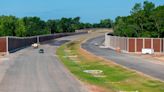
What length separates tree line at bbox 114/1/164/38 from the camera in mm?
119550

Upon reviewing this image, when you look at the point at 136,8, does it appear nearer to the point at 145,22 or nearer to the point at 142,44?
the point at 145,22

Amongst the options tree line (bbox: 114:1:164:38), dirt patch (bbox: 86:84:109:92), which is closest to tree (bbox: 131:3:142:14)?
tree line (bbox: 114:1:164:38)

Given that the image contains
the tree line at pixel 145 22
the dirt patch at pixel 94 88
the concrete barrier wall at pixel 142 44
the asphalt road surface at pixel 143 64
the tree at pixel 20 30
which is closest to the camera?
the dirt patch at pixel 94 88

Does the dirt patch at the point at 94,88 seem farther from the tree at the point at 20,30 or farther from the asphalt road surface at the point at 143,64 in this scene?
the tree at the point at 20,30

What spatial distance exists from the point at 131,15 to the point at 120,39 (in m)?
19.6

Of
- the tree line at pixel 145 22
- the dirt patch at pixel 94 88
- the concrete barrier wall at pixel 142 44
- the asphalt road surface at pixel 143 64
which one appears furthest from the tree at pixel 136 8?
the dirt patch at pixel 94 88

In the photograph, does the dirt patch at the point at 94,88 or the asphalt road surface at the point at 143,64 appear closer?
the dirt patch at the point at 94,88

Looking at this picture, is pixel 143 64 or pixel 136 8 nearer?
pixel 143 64

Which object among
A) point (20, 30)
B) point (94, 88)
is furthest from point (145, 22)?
point (94, 88)

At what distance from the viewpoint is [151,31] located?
402ft

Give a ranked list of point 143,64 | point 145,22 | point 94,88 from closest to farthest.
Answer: point 94,88
point 143,64
point 145,22

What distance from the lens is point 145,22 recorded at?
12525 cm

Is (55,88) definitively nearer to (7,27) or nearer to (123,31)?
(123,31)

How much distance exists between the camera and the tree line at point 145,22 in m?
120
